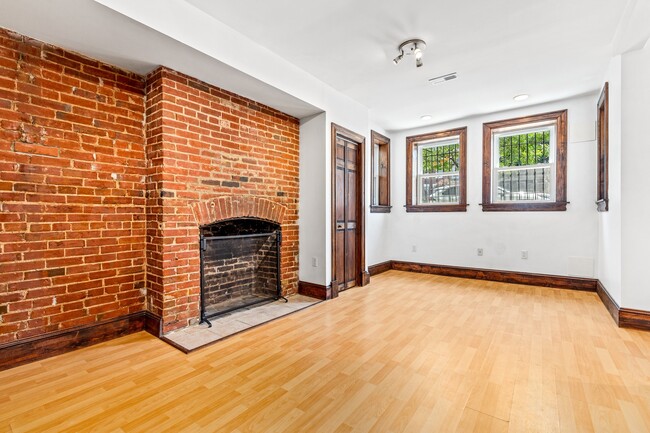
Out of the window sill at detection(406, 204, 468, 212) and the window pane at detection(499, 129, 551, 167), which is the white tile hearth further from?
the window pane at detection(499, 129, 551, 167)

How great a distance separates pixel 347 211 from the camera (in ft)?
13.8

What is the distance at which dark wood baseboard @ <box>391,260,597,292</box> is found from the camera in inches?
162

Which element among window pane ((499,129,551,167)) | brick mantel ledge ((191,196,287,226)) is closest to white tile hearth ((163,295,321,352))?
brick mantel ledge ((191,196,287,226))

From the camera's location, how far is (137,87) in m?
2.71

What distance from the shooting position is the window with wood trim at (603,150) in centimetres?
340

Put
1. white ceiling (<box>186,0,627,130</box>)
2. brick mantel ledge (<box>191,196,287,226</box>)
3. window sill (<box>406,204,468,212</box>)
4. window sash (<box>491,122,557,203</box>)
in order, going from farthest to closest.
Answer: window sill (<box>406,204,468,212</box>) < window sash (<box>491,122,557,203</box>) < brick mantel ledge (<box>191,196,287,226</box>) < white ceiling (<box>186,0,627,130</box>)

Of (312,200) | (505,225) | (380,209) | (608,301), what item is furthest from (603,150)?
(312,200)

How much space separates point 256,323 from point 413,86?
10.7 ft

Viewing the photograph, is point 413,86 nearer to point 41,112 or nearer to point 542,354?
point 542,354

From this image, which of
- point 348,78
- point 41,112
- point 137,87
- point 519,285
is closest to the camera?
point 41,112

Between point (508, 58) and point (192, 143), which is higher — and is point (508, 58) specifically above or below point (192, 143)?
above

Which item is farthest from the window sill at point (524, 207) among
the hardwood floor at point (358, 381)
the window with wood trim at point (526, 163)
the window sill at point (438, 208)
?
the hardwood floor at point (358, 381)

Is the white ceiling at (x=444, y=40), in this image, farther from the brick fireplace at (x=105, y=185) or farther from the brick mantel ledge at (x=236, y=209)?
the brick mantel ledge at (x=236, y=209)

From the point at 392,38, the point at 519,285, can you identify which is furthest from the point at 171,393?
the point at 519,285
